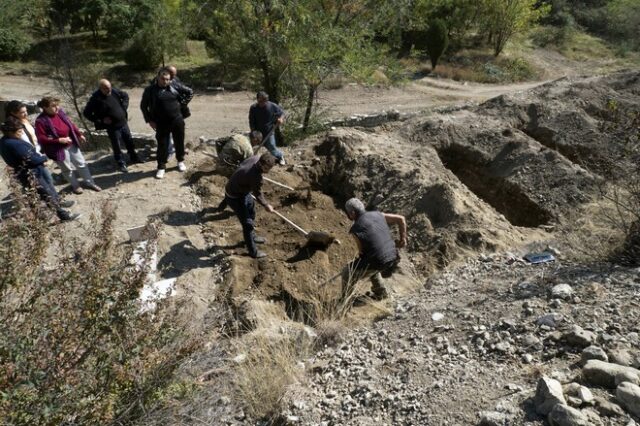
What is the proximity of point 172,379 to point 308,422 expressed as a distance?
1.02 m

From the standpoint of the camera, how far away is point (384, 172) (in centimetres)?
754

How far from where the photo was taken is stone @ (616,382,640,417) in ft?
9.05

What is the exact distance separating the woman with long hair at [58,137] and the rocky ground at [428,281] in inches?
21.4

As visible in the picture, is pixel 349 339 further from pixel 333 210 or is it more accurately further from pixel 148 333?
pixel 333 210

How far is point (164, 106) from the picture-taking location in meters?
6.72

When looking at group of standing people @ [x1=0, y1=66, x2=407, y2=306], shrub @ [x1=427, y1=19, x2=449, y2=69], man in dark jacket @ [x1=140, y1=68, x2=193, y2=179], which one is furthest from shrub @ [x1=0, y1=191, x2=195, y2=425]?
shrub @ [x1=427, y1=19, x2=449, y2=69]

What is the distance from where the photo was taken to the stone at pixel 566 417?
271 centimetres

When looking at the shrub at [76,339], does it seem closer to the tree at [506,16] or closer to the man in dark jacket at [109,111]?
the man in dark jacket at [109,111]

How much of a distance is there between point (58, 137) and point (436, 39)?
56.8 ft

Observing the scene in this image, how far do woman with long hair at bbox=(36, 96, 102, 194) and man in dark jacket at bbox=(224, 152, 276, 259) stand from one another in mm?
2398

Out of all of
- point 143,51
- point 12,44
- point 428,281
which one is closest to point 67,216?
point 428,281

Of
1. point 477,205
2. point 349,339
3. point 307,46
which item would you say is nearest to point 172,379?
point 349,339

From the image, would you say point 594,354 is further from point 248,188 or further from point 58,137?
point 58,137

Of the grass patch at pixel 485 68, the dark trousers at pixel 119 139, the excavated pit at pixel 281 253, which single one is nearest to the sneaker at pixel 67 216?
the dark trousers at pixel 119 139
